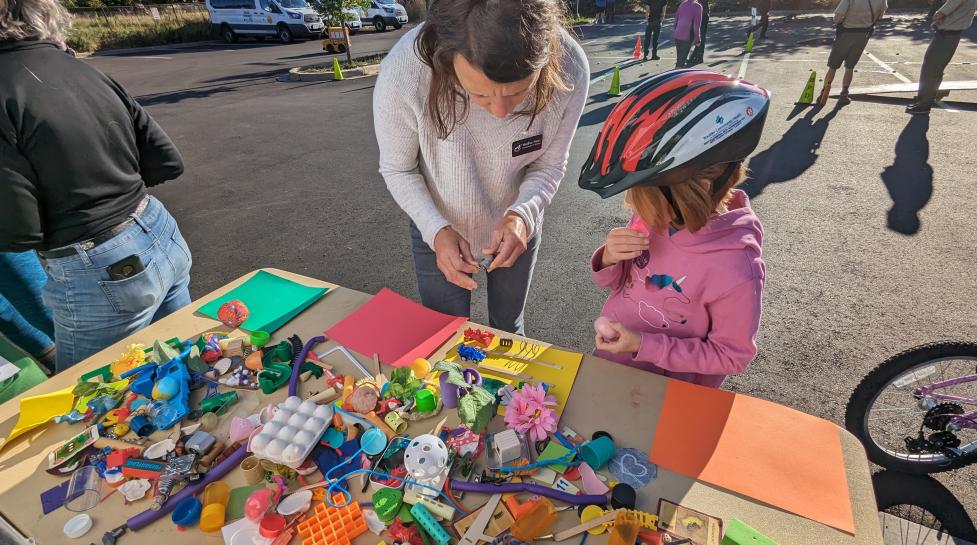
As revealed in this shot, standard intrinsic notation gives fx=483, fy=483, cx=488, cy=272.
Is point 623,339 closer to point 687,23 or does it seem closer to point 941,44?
point 941,44

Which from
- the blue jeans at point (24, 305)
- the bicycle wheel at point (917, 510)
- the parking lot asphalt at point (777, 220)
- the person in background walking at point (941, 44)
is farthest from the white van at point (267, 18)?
the bicycle wheel at point (917, 510)

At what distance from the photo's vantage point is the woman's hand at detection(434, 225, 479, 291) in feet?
5.40

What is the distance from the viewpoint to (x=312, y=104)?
9.15 m

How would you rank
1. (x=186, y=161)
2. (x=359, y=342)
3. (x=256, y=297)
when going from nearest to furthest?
1. (x=359, y=342)
2. (x=256, y=297)
3. (x=186, y=161)

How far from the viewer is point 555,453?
1.24 metres

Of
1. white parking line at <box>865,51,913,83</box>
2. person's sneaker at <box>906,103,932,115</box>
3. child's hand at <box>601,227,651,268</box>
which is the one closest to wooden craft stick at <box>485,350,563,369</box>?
child's hand at <box>601,227,651,268</box>

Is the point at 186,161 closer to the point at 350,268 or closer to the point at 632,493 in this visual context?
the point at 350,268

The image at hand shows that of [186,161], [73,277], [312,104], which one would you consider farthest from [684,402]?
[312,104]

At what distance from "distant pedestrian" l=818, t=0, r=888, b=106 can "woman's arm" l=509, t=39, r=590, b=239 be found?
7589mm

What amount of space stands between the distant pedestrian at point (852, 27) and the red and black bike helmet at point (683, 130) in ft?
25.1

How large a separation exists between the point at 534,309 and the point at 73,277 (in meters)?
2.58

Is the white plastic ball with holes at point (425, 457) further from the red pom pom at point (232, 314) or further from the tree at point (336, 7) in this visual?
the tree at point (336, 7)

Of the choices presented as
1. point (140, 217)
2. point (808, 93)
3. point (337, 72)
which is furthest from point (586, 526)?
point (337, 72)

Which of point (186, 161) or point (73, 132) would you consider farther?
point (186, 161)
